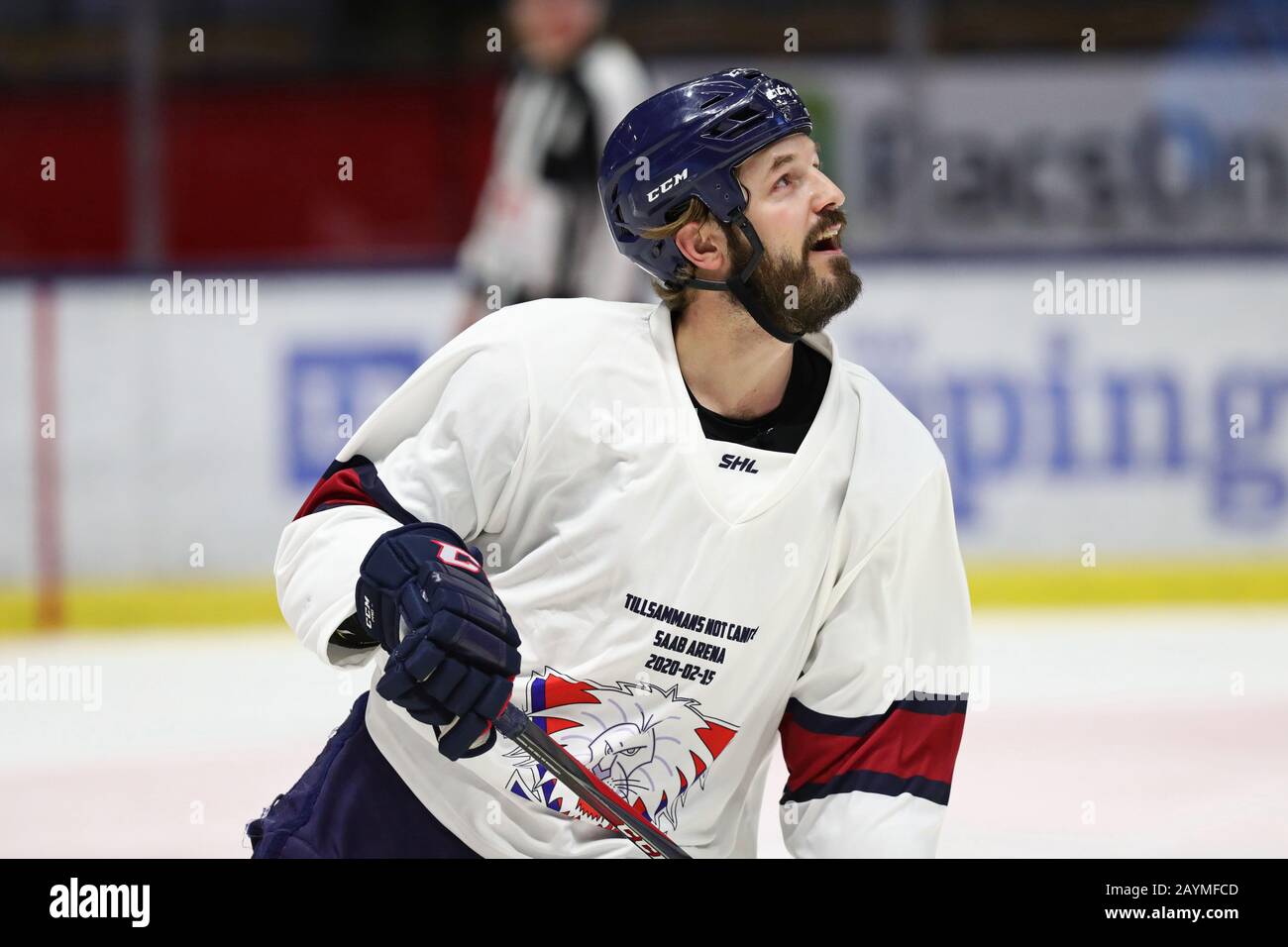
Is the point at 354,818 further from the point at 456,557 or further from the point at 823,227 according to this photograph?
the point at 823,227

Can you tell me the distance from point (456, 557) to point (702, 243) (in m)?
0.62

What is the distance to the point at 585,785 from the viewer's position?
210 cm

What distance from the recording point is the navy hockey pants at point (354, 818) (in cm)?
221

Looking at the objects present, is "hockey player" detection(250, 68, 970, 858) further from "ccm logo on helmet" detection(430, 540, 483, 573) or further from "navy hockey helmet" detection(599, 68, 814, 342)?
"ccm logo on helmet" detection(430, 540, 483, 573)

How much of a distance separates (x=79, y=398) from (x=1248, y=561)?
408 cm

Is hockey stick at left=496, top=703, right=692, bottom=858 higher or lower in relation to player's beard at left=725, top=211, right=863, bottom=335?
lower

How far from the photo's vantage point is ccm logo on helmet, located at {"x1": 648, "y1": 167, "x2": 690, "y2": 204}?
2.25 meters

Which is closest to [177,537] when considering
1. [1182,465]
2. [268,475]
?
[268,475]

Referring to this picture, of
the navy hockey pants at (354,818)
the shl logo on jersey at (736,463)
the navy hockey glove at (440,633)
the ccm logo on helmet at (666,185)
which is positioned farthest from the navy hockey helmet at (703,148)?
the navy hockey pants at (354,818)
